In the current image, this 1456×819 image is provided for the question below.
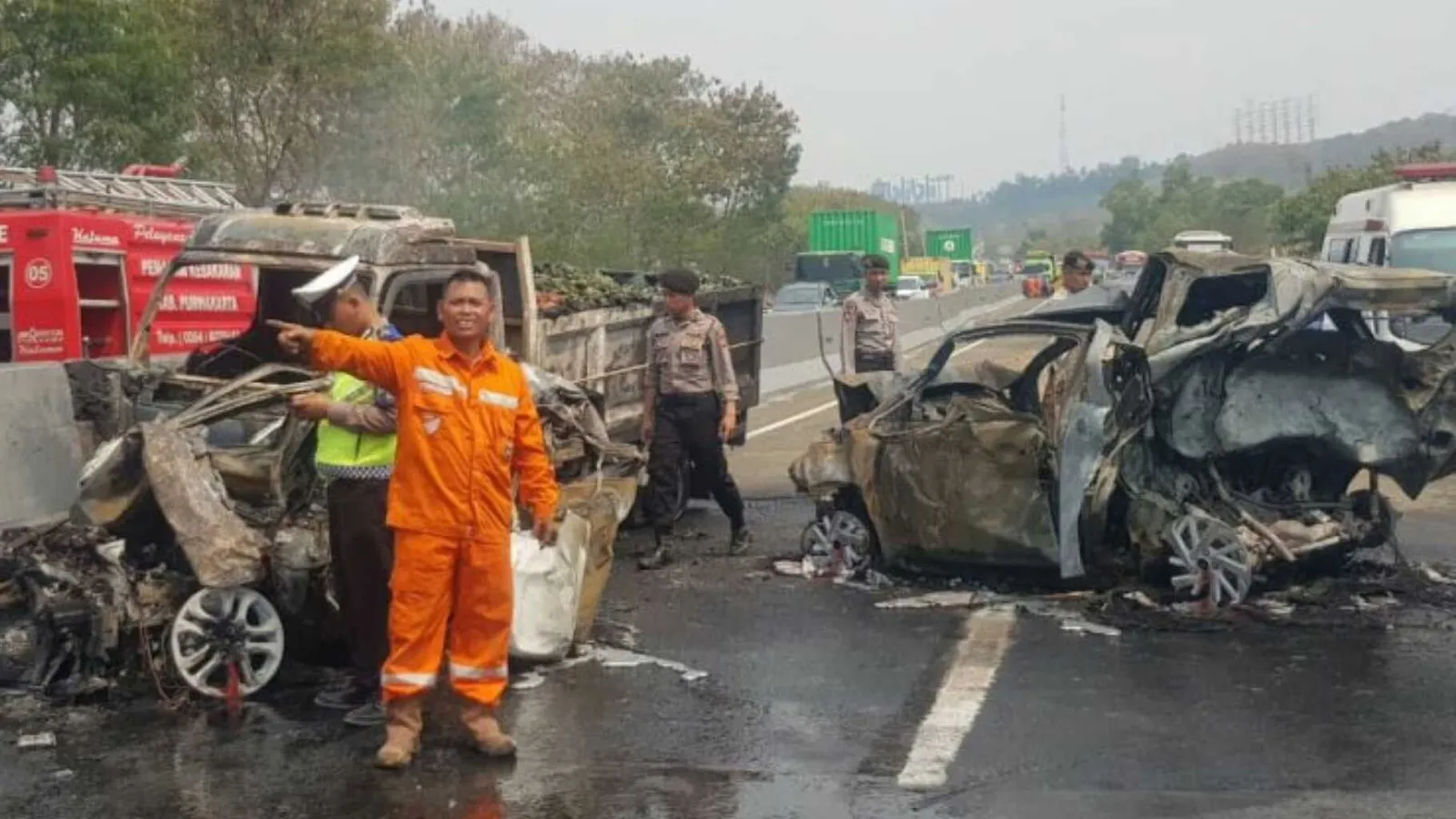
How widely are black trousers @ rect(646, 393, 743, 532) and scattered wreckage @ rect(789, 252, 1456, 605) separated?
1262 mm

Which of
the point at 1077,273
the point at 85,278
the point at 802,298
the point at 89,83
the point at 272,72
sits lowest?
the point at 802,298

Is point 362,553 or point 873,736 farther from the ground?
point 362,553

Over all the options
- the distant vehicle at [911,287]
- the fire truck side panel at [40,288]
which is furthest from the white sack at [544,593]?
the distant vehicle at [911,287]

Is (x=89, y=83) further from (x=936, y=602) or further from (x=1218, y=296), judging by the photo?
(x=1218, y=296)

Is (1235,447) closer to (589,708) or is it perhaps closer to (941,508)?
(941,508)

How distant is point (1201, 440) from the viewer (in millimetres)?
8562

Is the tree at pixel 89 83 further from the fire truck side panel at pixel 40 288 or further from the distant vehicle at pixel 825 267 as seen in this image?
the distant vehicle at pixel 825 267

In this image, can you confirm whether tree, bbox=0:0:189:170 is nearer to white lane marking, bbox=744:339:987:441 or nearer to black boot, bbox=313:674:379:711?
white lane marking, bbox=744:339:987:441

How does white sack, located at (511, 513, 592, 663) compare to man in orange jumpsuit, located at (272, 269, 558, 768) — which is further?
white sack, located at (511, 513, 592, 663)

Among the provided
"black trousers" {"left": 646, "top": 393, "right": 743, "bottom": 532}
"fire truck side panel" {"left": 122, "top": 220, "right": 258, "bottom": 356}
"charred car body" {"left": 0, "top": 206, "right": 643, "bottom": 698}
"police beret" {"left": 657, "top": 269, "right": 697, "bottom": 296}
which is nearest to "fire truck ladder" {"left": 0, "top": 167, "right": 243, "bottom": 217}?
"fire truck side panel" {"left": 122, "top": 220, "right": 258, "bottom": 356}

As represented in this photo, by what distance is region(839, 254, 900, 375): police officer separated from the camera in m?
11.9

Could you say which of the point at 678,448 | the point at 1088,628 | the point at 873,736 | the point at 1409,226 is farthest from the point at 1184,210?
the point at 873,736

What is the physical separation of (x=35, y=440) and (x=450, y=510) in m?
4.30

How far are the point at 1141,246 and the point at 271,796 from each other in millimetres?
93674
